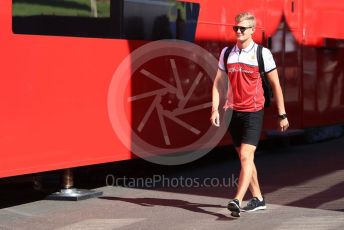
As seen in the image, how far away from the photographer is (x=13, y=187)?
9094 mm

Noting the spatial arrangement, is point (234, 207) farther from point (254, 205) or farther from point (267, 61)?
point (267, 61)

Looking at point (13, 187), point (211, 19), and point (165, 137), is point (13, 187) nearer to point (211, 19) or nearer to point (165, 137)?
point (165, 137)

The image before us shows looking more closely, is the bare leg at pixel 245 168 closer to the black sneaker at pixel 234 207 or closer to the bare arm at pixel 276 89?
the black sneaker at pixel 234 207

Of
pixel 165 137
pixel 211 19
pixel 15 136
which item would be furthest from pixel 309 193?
pixel 15 136

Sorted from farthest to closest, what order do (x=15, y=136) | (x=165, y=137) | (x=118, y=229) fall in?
1. (x=165, y=137)
2. (x=15, y=136)
3. (x=118, y=229)

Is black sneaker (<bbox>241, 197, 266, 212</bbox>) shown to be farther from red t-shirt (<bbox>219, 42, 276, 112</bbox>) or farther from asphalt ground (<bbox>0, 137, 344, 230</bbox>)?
red t-shirt (<bbox>219, 42, 276, 112</bbox>)

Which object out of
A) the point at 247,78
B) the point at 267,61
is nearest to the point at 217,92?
the point at 247,78

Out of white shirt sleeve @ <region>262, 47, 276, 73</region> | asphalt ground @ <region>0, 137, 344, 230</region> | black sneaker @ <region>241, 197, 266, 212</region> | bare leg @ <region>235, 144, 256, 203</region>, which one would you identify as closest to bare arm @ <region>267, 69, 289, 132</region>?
white shirt sleeve @ <region>262, 47, 276, 73</region>

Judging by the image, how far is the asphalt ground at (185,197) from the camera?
22.9ft

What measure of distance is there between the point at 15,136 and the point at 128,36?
177 centimetres

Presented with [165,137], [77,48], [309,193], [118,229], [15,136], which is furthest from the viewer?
[165,137]

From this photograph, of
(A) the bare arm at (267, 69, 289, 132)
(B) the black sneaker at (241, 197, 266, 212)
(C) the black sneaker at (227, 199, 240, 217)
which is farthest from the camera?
(B) the black sneaker at (241, 197, 266, 212)

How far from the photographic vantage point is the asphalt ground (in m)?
6.97

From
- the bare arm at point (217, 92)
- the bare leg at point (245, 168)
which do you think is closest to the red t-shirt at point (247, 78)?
the bare arm at point (217, 92)
